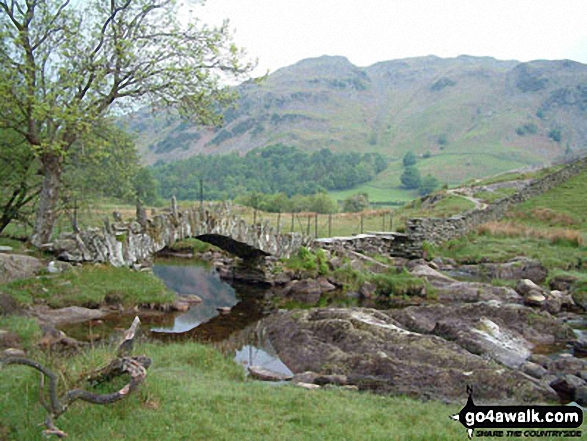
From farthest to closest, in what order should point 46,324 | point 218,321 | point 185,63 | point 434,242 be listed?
point 434,242
point 185,63
point 218,321
point 46,324

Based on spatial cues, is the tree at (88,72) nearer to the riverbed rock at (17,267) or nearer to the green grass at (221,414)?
the riverbed rock at (17,267)

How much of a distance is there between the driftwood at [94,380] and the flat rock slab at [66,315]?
313 inches

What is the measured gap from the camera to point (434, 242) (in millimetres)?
33219

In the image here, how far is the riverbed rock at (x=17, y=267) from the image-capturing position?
16.6 m

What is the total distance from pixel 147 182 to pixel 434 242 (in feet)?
149

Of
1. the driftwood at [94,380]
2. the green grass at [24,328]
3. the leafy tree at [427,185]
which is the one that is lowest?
the leafy tree at [427,185]

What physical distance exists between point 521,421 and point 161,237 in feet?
50.2

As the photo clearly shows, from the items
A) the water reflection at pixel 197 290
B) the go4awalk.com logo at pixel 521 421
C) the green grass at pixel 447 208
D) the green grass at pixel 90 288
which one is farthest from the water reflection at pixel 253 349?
the green grass at pixel 447 208

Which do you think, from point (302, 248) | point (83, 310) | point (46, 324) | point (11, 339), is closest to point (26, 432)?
point (11, 339)

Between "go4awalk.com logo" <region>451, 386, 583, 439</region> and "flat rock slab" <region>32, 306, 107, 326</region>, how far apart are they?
1140 centimetres

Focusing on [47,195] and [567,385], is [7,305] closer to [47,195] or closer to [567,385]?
[47,195]

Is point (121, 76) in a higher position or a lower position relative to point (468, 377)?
higher

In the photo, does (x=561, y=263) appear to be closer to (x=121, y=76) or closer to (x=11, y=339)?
(x=121, y=76)

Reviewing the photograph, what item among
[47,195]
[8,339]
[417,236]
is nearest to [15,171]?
[47,195]
